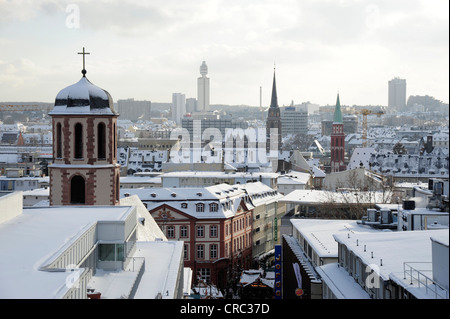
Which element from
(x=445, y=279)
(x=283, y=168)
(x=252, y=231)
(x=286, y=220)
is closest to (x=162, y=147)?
(x=283, y=168)

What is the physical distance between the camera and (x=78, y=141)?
35.5 m

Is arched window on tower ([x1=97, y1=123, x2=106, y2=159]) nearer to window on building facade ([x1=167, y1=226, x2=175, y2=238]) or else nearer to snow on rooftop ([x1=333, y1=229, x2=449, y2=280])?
snow on rooftop ([x1=333, y1=229, x2=449, y2=280])

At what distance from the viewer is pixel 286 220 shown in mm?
53812

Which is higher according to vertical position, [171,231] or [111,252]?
[111,252]

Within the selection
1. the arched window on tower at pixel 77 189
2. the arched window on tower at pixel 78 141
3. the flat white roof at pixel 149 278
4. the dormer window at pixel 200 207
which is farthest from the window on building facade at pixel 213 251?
the flat white roof at pixel 149 278

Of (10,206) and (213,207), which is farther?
(213,207)

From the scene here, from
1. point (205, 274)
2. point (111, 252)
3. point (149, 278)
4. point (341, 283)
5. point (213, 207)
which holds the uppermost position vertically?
point (111, 252)

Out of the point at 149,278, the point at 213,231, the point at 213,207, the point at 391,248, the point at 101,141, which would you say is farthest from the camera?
the point at 213,207

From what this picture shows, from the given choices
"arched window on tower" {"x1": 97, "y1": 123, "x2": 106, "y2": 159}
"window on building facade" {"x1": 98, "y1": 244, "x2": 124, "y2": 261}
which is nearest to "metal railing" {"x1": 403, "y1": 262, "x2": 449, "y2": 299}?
"window on building facade" {"x1": 98, "y1": 244, "x2": 124, "y2": 261}

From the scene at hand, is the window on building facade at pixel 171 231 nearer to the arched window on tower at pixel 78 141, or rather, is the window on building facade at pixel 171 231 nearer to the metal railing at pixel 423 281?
the arched window on tower at pixel 78 141

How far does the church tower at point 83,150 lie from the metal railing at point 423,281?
1757cm

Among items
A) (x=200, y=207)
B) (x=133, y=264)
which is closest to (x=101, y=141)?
(x=133, y=264)

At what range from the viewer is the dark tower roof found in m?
35.3

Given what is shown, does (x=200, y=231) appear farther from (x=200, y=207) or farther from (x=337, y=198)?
(x=337, y=198)
